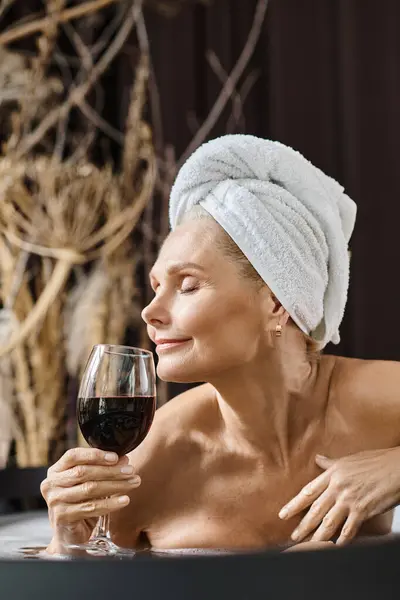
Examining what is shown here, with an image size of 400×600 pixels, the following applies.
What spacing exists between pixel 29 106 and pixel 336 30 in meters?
1.10

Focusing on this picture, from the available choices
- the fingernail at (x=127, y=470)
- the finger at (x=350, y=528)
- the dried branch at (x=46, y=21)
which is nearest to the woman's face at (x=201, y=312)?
the fingernail at (x=127, y=470)

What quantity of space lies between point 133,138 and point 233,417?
211 cm

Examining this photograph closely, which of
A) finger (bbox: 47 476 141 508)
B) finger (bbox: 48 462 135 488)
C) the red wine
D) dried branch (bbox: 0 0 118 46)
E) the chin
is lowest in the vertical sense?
finger (bbox: 47 476 141 508)

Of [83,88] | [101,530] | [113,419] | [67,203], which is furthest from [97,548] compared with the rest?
[83,88]

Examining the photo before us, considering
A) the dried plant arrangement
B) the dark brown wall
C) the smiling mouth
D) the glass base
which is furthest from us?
the dried plant arrangement

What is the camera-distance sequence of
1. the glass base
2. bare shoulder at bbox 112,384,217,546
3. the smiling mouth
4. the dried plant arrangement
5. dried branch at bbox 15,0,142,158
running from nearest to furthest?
the glass base < the smiling mouth < bare shoulder at bbox 112,384,217,546 < the dried plant arrangement < dried branch at bbox 15,0,142,158

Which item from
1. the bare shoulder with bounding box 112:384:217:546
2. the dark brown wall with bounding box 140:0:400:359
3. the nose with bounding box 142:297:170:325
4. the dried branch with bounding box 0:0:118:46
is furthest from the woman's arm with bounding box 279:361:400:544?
the dried branch with bounding box 0:0:118:46

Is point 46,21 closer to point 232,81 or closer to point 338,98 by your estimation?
point 232,81

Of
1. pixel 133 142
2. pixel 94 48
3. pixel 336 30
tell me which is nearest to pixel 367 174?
pixel 336 30

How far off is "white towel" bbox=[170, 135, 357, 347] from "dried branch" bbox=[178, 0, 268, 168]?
204 cm

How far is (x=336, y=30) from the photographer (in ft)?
9.68

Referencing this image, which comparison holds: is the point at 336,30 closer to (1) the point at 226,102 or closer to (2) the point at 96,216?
(1) the point at 226,102

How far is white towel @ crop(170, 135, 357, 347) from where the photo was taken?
110cm

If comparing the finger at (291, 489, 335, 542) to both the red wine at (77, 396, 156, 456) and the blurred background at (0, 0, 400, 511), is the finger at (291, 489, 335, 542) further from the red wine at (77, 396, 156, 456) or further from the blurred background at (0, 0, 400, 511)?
the blurred background at (0, 0, 400, 511)
